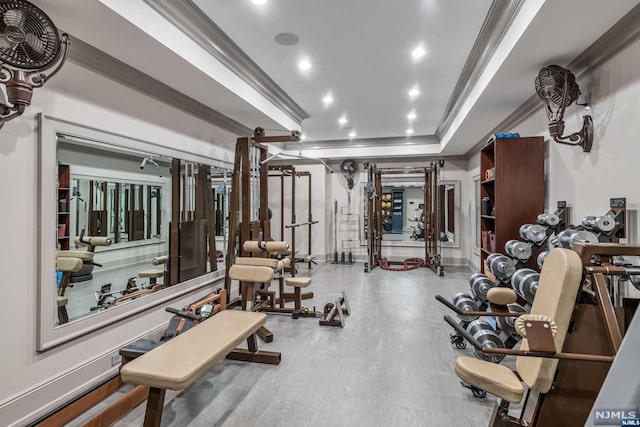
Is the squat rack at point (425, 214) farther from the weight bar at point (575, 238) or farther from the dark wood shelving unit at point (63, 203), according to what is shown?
the dark wood shelving unit at point (63, 203)

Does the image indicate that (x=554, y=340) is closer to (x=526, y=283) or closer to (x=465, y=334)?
(x=465, y=334)

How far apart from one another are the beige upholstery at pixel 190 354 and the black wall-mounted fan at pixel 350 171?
5913 mm

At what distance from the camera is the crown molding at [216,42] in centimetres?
249

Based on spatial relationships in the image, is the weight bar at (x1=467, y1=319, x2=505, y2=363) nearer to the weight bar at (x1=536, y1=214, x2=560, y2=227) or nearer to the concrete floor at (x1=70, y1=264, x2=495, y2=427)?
the concrete floor at (x1=70, y1=264, x2=495, y2=427)

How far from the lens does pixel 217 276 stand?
14.5 feet

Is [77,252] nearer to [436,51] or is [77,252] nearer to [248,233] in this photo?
[248,233]

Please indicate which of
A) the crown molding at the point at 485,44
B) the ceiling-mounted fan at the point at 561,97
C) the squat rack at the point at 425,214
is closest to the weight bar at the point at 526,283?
the ceiling-mounted fan at the point at 561,97

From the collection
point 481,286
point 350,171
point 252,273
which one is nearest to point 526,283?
point 481,286

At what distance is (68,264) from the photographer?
95.4 inches

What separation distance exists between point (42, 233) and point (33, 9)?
55.3 inches

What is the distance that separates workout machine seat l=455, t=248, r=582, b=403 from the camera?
1.51m

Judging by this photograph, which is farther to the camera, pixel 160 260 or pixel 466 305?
pixel 160 260

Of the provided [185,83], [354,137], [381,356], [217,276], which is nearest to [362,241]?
[354,137]

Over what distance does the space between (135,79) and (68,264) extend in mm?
1759
